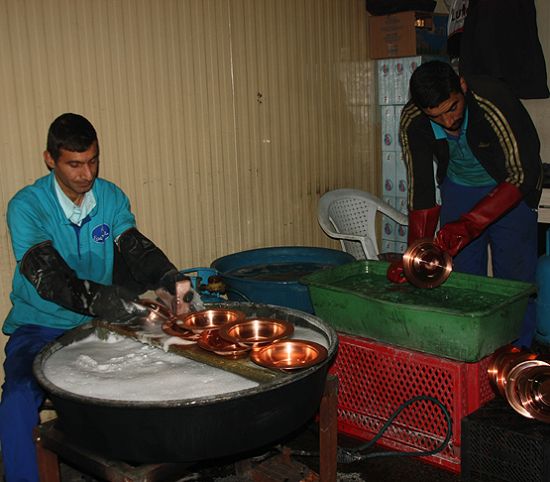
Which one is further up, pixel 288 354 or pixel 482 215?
pixel 482 215

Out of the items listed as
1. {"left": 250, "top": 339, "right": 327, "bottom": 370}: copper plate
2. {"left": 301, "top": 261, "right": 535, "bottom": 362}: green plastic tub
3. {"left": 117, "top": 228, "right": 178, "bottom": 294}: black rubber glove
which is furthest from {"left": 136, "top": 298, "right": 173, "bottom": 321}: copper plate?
{"left": 301, "top": 261, "right": 535, "bottom": 362}: green plastic tub

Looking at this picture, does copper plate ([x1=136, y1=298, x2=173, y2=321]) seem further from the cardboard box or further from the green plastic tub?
the cardboard box

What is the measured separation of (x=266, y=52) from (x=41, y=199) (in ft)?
7.55

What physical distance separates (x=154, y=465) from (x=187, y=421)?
0.23 m

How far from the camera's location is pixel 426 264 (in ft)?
11.5

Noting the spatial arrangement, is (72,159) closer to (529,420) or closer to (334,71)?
(529,420)

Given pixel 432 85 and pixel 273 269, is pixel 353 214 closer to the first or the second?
pixel 273 269

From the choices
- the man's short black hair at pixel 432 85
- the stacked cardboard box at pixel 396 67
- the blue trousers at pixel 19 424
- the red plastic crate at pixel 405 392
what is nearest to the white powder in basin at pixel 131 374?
the blue trousers at pixel 19 424

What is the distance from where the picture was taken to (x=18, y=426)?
8.61 feet

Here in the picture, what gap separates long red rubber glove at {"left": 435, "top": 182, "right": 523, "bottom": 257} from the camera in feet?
11.6

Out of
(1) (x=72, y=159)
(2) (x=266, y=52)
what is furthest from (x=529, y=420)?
(2) (x=266, y=52)

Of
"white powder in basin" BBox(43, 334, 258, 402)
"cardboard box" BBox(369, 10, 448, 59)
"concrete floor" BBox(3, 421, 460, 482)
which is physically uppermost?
"cardboard box" BBox(369, 10, 448, 59)

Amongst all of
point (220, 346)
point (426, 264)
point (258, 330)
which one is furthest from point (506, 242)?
point (220, 346)

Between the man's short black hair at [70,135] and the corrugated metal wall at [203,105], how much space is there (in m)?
0.69
